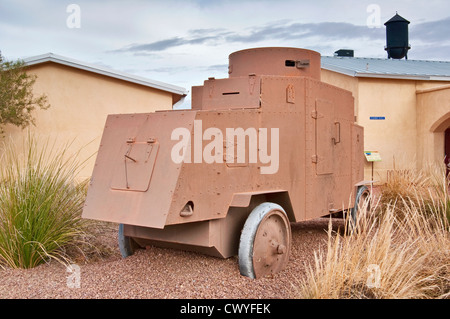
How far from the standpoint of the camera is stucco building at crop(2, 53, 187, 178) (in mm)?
12406

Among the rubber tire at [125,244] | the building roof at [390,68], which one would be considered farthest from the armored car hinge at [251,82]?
the building roof at [390,68]

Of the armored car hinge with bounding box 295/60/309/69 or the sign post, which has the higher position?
the armored car hinge with bounding box 295/60/309/69

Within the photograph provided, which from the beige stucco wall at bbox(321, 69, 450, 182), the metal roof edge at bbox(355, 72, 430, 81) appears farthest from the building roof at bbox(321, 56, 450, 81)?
the beige stucco wall at bbox(321, 69, 450, 182)

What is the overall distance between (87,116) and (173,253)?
28.2ft

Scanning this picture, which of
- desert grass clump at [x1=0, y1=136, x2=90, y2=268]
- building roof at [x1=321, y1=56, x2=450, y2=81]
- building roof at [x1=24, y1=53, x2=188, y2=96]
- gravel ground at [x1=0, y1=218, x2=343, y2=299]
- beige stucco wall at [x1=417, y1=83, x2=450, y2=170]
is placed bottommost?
gravel ground at [x1=0, y1=218, x2=343, y2=299]

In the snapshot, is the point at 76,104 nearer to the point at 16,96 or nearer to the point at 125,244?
the point at 16,96

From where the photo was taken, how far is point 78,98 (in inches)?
513

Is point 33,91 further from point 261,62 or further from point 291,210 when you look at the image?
point 291,210

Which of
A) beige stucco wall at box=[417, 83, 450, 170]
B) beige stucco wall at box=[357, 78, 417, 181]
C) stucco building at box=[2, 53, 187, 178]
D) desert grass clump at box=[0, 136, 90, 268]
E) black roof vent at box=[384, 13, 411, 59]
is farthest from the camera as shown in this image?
black roof vent at box=[384, 13, 411, 59]

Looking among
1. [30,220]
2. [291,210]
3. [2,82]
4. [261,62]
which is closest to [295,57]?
[261,62]

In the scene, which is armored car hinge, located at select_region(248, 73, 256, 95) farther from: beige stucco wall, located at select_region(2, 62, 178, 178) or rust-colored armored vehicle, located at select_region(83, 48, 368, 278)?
beige stucco wall, located at select_region(2, 62, 178, 178)

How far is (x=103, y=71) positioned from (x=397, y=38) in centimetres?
1488

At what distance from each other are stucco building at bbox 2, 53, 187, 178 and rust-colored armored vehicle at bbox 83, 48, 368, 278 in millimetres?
7480

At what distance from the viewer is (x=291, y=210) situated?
18.4 feet
